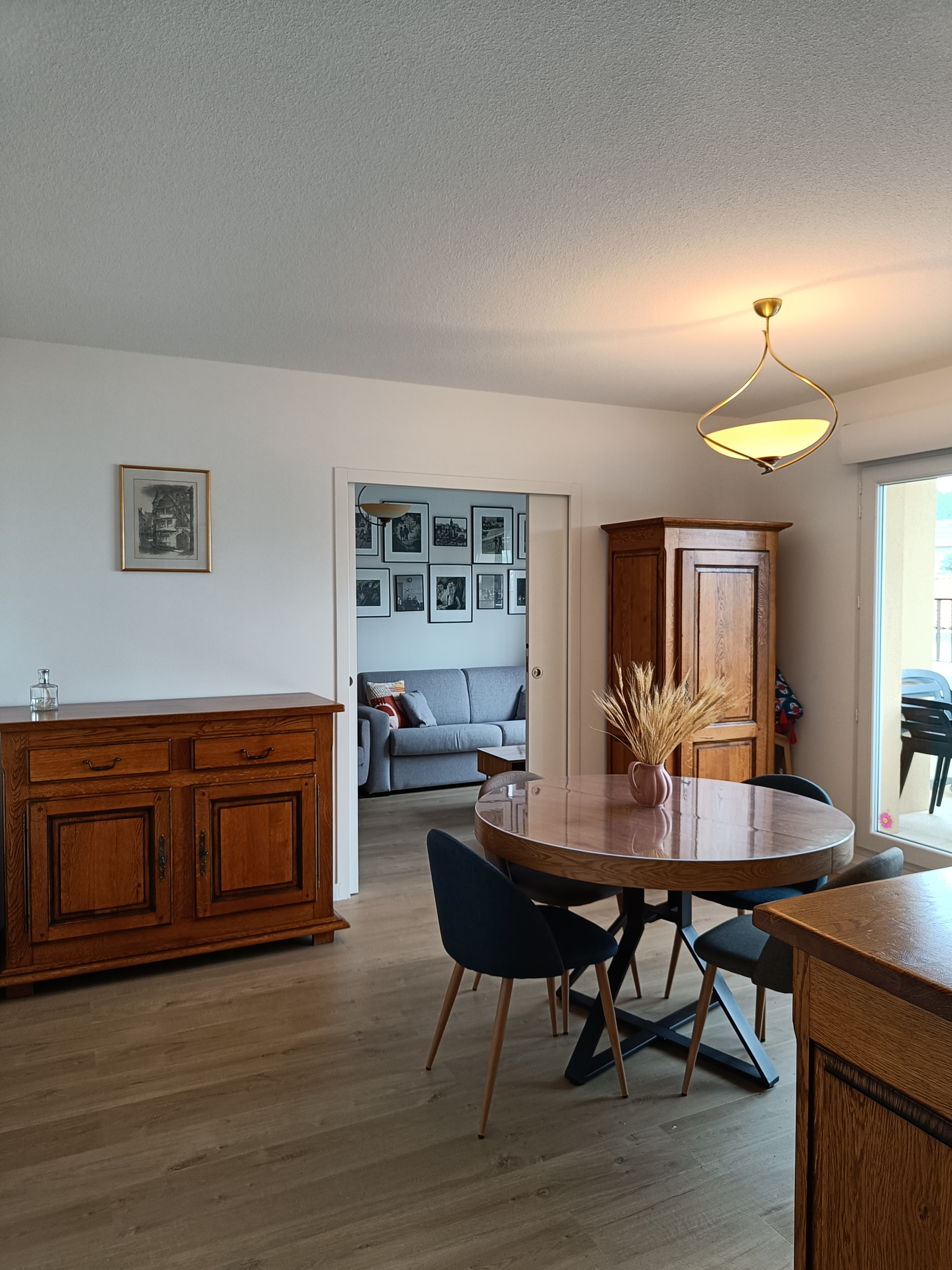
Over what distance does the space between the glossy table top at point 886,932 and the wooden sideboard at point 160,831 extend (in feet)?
8.47

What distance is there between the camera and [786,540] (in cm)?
504

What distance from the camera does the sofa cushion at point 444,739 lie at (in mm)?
6453

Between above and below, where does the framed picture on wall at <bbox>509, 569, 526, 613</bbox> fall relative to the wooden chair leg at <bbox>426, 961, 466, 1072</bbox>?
above

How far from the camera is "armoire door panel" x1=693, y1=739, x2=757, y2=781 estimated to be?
452cm

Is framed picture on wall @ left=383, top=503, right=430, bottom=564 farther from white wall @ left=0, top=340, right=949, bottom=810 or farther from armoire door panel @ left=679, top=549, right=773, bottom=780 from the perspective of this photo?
armoire door panel @ left=679, top=549, right=773, bottom=780

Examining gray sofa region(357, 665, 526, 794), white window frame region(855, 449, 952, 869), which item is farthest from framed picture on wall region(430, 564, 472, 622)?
white window frame region(855, 449, 952, 869)

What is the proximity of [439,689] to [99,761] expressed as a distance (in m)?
4.05

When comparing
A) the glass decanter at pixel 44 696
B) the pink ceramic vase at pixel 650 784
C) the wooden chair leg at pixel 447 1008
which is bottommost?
the wooden chair leg at pixel 447 1008

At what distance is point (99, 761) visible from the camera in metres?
3.23

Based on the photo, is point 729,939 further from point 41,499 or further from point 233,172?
point 41,499

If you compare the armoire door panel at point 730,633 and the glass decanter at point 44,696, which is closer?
the glass decanter at point 44,696

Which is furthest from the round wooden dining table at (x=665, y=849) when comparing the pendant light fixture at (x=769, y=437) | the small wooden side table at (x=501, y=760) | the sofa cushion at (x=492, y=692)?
the sofa cushion at (x=492, y=692)

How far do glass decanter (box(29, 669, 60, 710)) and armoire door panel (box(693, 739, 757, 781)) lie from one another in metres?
3.08

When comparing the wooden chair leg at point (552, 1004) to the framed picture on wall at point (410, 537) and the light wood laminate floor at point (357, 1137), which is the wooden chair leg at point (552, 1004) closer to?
the light wood laminate floor at point (357, 1137)
